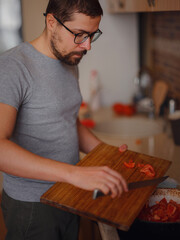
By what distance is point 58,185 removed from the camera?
99 centimetres

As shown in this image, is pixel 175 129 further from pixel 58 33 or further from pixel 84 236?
pixel 58 33

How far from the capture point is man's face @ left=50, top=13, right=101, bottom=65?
1.02 m

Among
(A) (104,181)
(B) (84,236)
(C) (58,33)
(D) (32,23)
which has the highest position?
(C) (58,33)

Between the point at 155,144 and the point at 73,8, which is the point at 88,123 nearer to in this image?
the point at 155,144

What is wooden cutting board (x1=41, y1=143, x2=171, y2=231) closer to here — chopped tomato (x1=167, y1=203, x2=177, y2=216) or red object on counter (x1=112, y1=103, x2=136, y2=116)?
chopped tomato (x1=167, y1=203, x2=177, y2=216)

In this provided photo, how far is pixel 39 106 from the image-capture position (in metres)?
1.06

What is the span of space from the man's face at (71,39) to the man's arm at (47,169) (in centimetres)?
29

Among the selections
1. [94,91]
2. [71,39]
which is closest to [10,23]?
[94,91]

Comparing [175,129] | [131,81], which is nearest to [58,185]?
[175,129]

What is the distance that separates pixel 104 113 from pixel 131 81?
0.39 m

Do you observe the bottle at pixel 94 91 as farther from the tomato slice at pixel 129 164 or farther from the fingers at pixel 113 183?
the fingers at pixel 113 183

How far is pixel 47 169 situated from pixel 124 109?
Result: 63.0 inches

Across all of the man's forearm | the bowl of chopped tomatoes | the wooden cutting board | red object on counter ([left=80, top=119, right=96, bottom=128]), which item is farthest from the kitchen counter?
the man's forearm

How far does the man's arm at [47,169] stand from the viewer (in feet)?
2.65
